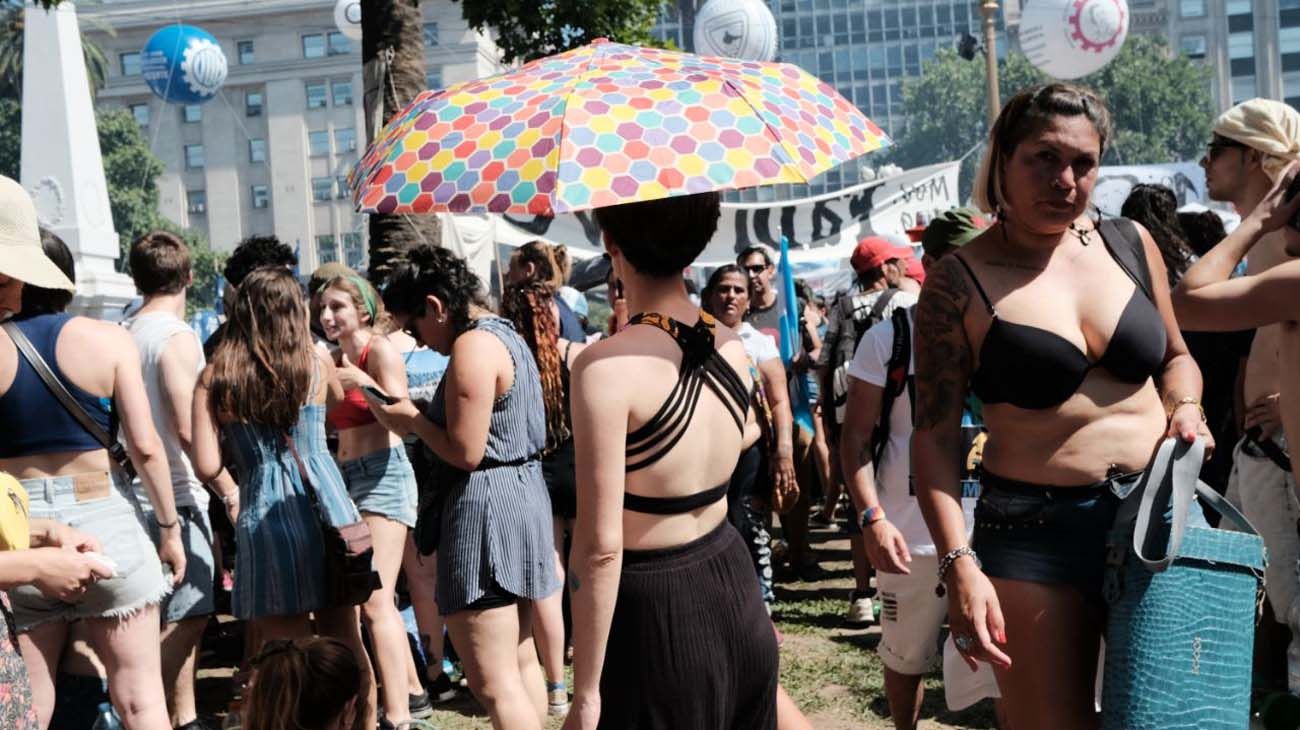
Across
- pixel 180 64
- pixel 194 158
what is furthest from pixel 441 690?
pixel 194 158

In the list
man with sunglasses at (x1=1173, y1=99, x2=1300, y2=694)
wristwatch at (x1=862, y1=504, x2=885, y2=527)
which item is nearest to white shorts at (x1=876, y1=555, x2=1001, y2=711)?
wristwatch at (x1=862, y1=504, x2=885, y2=527)

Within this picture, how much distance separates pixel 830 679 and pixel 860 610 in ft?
4.12

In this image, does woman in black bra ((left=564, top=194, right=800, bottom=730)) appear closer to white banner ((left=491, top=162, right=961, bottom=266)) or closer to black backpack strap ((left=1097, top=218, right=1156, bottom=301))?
A: black backpack strap ((left=1097, top=218, right=1156, bottom=301))

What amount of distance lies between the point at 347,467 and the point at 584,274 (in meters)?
7.89

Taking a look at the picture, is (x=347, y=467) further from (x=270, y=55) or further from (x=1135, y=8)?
(x=1135, y=8)

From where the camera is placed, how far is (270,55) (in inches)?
3585

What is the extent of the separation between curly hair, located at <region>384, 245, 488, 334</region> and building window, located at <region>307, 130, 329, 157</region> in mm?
88356

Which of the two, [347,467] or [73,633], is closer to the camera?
[73,633]

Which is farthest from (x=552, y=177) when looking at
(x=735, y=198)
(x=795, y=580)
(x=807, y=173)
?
(x=735, y=198)

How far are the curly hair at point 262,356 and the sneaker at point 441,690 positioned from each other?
85.1 inches

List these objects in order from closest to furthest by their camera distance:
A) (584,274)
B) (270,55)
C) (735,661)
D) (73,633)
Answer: (735,661) → (73,633) → (584,274) → (270,55)

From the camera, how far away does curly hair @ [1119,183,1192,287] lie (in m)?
6.23

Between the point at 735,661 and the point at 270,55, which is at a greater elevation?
the point at 270,55

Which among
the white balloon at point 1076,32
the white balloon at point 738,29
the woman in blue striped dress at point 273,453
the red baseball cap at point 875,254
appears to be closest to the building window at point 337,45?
the white balloon at point 738,29
